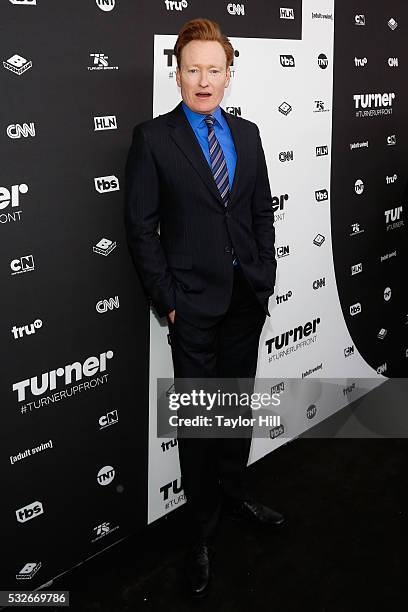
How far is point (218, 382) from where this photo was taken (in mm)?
2688

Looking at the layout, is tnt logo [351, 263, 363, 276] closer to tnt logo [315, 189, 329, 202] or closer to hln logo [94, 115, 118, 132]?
tnt logo [315, 189, 329, 202]

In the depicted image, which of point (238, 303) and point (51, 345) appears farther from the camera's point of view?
point (238, 303)

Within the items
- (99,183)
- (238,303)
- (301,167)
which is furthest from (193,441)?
(301,167)

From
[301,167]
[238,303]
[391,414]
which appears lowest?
[391,414]

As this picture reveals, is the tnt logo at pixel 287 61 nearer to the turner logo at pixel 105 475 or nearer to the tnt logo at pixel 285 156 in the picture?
the tnt logo at pixel 285 156

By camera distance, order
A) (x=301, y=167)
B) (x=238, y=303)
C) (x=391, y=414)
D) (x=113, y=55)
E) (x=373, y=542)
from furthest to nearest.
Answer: (x=391, y=414)
(x=301, y=167)
(x=373, y=542)
(x=238, y=303)
(x=113, y=55)

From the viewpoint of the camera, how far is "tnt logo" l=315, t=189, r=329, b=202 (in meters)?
3.39

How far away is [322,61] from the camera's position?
3.22 m

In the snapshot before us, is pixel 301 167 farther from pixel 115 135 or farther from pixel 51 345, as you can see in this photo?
pixel 51 345

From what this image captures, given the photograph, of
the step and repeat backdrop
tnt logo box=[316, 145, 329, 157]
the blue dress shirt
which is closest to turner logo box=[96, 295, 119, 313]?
the step and repeat backdrop

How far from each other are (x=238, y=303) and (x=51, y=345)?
71 cm

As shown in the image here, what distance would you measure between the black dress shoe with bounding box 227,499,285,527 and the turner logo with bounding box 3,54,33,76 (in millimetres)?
1934

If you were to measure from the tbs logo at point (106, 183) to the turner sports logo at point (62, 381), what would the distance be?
0.62 metres

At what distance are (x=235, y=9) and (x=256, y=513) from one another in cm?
211
